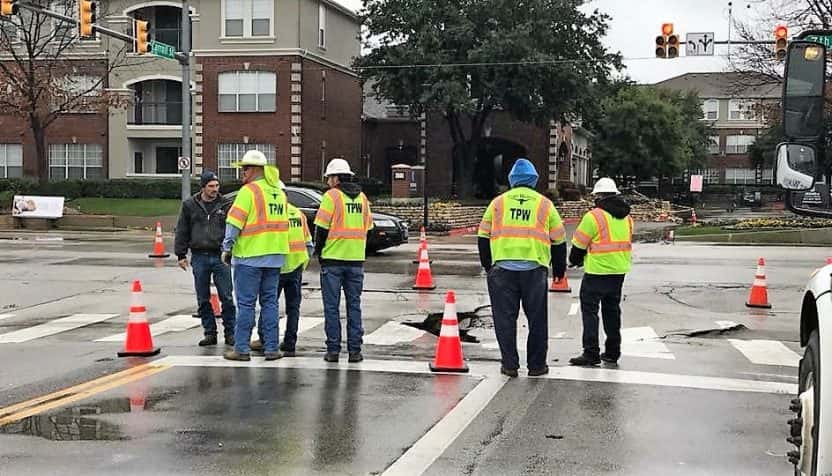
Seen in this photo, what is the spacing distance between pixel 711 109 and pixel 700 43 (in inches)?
2911

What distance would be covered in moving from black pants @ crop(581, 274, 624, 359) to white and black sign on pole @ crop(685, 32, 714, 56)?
17201 millimetres

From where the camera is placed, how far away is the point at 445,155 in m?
50.0

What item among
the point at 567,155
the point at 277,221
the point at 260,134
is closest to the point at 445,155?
the point at 567,155

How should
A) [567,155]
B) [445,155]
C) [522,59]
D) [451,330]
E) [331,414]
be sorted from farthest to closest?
[567,155]
[445,155]
[522,59]
[451,330]
[331,414]

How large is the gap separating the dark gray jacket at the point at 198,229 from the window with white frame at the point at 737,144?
295ft

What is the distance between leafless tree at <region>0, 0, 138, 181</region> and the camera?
37.0m

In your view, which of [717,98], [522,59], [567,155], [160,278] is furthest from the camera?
[717,98]

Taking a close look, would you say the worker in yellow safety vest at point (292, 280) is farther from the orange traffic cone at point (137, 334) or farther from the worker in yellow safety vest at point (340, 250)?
the orange traffic cone at point (137, 334)

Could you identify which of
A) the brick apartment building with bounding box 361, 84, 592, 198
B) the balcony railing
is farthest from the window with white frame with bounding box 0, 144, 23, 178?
the brick apartment building with bounding box 361, 84, 592, 198

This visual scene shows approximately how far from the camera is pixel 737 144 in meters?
94.0

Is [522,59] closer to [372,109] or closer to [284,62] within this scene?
[284,62]

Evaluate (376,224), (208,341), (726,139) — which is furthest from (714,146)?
(208,341)

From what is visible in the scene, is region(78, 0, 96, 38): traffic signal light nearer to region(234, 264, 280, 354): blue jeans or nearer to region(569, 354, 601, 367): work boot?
region(234, 264, 280, 354): blue jeans

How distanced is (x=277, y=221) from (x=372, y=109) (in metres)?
47.1
